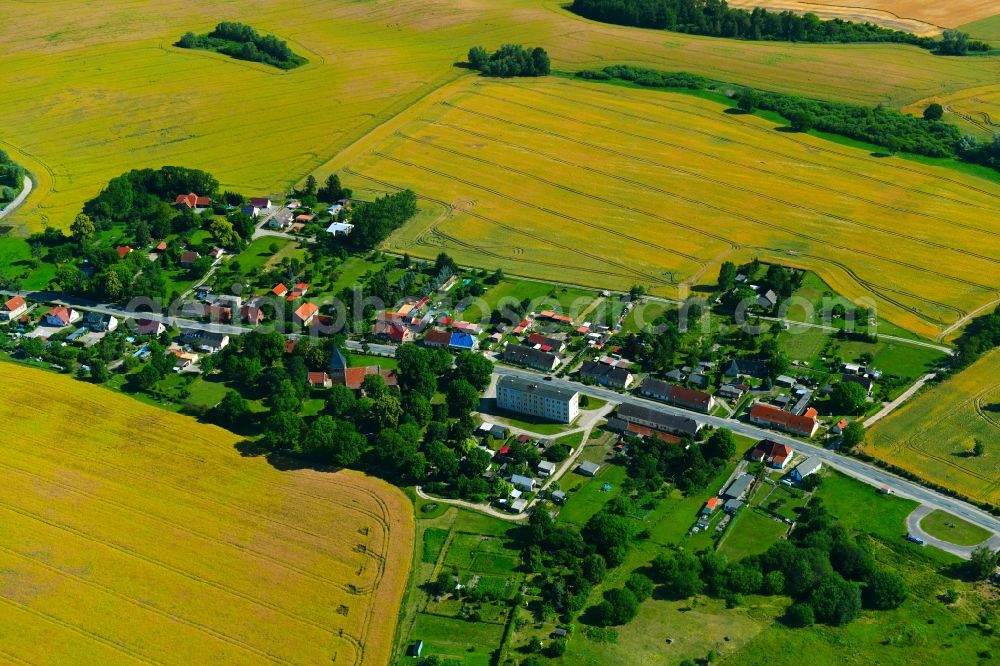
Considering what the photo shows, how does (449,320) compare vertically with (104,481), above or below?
above

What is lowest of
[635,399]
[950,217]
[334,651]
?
[334,651]

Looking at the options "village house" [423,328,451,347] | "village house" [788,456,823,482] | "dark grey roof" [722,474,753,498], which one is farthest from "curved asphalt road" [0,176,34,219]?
"village house" [788,456,823,482]

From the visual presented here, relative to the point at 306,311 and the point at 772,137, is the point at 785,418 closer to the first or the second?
the point at 306,311

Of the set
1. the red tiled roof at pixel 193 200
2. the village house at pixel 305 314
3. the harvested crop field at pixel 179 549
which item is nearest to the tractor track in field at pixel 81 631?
the harvested crop field at pixel 179 549

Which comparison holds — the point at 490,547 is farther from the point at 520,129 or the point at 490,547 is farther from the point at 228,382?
the point at 520,129

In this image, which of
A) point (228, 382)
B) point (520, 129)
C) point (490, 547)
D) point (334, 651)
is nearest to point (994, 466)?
point (490, 547)

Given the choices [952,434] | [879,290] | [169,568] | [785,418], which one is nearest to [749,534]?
[785,418]
